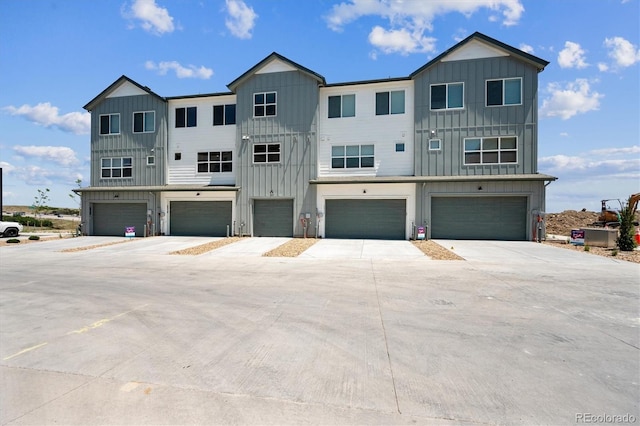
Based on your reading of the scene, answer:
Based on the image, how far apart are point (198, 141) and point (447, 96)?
16.7 meters

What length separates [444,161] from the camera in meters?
19.6

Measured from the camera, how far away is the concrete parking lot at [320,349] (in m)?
3.17

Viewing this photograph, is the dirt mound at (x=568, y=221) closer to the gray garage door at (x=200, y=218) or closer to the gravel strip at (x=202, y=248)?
the gravel strip at (x=202, y=248)

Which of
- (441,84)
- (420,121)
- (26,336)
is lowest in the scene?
(26,336)

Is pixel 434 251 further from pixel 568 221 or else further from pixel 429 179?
pixel 568 221

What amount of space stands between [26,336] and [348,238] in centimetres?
1694

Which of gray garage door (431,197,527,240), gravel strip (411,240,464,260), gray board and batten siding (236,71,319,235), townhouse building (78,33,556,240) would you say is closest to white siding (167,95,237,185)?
townhouse building (78,33,556,240)

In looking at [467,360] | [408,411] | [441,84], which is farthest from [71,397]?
[441,84]

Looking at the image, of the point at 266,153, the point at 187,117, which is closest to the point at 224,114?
the point at 187,117

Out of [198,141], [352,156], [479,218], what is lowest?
[479,218]

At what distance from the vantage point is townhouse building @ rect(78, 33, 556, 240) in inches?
752

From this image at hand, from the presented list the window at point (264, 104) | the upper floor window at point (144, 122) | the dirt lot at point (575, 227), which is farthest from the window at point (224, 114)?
the dirt lot at point (575, 227)

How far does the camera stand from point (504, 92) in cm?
1912

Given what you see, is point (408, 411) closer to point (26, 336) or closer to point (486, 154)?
point (26, 336)
